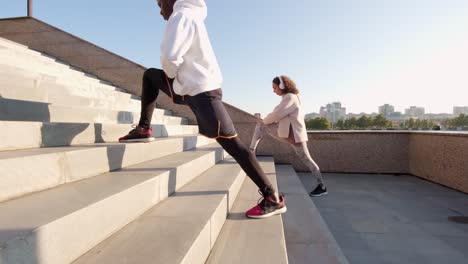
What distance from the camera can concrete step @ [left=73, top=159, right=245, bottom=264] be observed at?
49.1 inches

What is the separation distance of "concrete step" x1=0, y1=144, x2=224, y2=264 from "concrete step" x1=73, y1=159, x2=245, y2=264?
72mm

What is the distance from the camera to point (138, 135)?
8.39 ft

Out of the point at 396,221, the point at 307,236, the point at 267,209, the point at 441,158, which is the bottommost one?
the point at 396,221

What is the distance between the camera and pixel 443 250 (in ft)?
7.84

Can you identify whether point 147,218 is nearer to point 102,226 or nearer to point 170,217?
point 170,217

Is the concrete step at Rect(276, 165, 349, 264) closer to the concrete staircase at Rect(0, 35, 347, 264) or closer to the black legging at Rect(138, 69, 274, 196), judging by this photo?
the concrete staircase at Rect(0, 35, 347, 264)

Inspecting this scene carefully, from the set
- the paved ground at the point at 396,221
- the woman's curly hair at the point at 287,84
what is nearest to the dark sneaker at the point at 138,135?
the paved ground at the point at 396,221

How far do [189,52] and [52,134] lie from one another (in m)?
1.22

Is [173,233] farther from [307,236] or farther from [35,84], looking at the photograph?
[35,84]

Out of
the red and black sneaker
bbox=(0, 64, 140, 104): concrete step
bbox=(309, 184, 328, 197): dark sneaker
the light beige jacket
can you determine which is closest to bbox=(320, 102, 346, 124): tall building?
bbox=(309, 184, 328, 197): dark sneaker

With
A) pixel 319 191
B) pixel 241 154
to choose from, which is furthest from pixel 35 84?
pixel 319 191

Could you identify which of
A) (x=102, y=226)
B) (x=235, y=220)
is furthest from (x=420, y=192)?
(x=102, y=226)

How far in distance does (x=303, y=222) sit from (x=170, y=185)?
1.38 m

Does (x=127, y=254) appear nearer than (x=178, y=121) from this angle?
Yes
